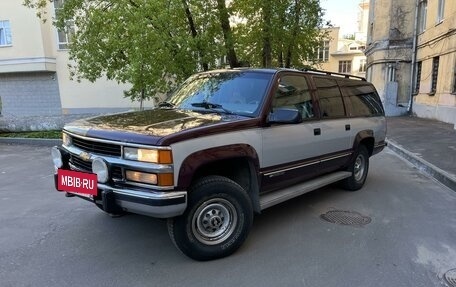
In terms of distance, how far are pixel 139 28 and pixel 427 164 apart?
814cm

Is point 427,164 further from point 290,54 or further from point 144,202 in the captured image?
point 290,54

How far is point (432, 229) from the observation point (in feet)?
14.7

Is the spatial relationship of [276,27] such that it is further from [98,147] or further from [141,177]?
[141,177]

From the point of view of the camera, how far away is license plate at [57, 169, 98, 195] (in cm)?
348

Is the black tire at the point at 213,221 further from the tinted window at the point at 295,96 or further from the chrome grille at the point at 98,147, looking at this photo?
the tinted window at the point at 295,96

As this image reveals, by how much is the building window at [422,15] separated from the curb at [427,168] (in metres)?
13.2

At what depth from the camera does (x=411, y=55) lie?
20.9m

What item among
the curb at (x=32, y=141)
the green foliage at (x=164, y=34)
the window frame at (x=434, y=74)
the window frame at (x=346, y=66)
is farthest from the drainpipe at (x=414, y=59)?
the window frame at (x=346, y=66)

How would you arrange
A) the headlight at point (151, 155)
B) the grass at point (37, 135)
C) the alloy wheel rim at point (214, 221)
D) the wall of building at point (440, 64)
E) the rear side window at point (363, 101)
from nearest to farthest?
the headlight at point (151, 155) → the alloy wheel rim at point (214, 221) → the rear side window at point (363, 101) → the grass at point (37, 135) → the wall of building at point (440, 64)

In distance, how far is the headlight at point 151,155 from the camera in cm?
317

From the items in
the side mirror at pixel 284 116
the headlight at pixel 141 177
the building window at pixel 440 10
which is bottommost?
the headlight at pixel 141 177

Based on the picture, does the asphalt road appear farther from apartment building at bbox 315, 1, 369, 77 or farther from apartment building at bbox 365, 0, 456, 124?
apartment building at bbox 315, 1, 369, 77

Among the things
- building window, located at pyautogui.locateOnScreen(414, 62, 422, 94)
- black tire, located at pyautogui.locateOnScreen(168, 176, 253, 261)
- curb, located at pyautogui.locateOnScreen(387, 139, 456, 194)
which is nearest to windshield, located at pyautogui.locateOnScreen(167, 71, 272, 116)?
black tire, located at pyautogui.locateOnScreen(168, 176, 253, 261)

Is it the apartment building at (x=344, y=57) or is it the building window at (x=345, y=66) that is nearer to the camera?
the apartment building at (x=344, y=57)
